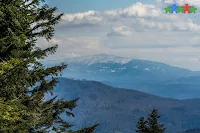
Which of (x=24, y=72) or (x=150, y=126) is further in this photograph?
(x=150, y=126)

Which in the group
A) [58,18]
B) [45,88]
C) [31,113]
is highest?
[58,18]

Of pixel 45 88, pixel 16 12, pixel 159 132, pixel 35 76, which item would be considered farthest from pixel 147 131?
pixel 16 12

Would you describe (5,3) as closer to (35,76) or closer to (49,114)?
(35,76)

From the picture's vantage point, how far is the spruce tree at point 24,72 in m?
11.6

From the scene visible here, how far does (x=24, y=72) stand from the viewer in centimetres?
1207

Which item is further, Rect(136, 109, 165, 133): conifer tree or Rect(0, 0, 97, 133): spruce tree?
Rect(136, 109, 165, 133): conifer tree

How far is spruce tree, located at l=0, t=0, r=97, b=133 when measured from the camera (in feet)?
38.0

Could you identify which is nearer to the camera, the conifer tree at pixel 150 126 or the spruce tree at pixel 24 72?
the spruce tree at pixel 24 72

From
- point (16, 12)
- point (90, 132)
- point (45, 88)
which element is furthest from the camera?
point (45, 88)

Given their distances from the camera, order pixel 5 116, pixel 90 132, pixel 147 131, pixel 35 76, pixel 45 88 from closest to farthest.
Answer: pixel 5 116 → pixel 35 76 → pixel 90 132 → pixel 45 88 → pixel 147 131

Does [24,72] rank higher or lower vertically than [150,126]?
lower

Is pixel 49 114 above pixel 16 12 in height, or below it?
below

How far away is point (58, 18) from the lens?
640 inches

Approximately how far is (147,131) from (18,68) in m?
22.3
